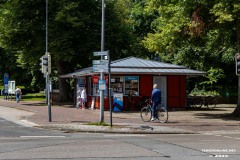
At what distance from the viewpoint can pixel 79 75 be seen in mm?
34188

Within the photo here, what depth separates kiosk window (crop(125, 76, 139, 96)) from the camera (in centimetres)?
3134

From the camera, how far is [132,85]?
31547 mm

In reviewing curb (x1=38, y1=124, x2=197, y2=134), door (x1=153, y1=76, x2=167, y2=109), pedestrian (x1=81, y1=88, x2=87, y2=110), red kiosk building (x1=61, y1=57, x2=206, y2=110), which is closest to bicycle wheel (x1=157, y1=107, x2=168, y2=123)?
curb (x1=38, y1=124, x2=197, y2=134)

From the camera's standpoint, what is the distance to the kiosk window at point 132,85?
103 feet

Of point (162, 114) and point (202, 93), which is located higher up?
point (202, 93)

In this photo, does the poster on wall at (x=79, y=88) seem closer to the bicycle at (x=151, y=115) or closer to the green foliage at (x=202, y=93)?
the bicycle at (x=151, y=115)

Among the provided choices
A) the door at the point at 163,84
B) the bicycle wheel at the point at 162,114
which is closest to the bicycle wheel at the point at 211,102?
the door at the point at 163,84

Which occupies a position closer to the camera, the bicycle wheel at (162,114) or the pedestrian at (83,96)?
the bicycle wheel at (162,114)

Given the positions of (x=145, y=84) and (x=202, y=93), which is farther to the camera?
(x=202, y=93)

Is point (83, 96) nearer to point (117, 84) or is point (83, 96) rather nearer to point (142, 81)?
point (117, 84)

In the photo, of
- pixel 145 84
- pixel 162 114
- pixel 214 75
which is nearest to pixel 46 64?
pixel 162 114

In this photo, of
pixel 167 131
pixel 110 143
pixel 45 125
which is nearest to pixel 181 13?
pixel 167 131

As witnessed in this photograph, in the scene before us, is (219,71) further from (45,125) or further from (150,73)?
(45,125)

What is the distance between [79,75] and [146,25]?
2105 centimetres
